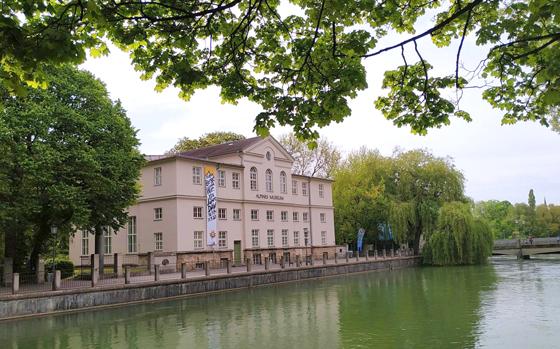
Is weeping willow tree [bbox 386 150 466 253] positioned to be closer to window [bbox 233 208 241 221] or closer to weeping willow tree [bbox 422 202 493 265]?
weeping willow tree [bbox 422 202 493 265]

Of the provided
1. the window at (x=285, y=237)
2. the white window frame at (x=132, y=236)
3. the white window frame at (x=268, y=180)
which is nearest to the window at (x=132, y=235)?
the white window frame at (x=132, y=236)

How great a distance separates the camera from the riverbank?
19656mm

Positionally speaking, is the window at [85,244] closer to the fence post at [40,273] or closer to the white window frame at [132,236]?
the white window frame at [132,236]

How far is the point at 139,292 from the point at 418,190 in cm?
3070

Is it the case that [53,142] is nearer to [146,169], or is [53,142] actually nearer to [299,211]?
[146,169]

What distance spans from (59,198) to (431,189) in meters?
33.7

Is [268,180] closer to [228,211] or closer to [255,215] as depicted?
[255,215]

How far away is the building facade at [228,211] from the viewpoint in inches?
1325

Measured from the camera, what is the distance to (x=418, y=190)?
4747 cm

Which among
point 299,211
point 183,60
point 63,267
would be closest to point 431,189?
point 299,211

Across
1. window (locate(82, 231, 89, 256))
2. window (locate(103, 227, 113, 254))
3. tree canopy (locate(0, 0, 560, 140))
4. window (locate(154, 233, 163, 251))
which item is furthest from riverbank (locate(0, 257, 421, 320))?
tree canopy (locate(0, 0, 560, 140))

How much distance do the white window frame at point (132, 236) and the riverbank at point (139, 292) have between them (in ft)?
31.0

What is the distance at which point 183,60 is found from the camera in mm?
6191

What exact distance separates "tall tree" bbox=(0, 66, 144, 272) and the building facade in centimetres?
683
